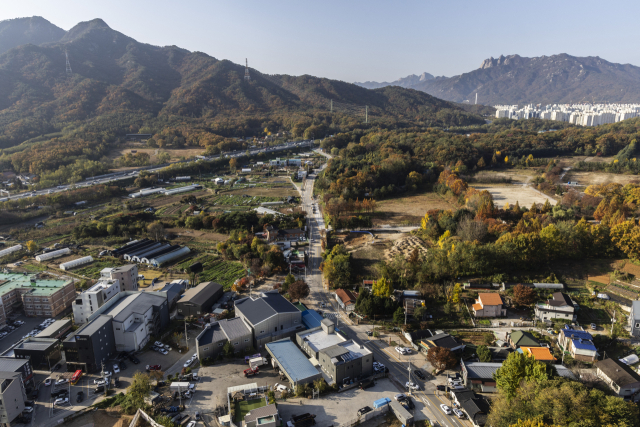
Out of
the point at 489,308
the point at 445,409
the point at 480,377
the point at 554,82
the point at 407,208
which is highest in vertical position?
the point at 554,82

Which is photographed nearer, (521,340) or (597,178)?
(521,340)

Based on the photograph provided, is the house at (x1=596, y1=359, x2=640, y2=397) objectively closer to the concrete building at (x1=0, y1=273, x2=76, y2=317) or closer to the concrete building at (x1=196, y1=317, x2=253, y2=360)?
the concrete building at (x1=196, y1=317, x2=253, y2=360)

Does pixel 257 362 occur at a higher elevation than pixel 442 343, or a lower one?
lower

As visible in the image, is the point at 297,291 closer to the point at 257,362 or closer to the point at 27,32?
the point at 257,362

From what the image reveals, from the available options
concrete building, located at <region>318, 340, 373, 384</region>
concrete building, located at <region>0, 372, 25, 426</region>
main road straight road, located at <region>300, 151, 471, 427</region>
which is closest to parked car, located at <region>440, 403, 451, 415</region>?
main road straight road, located at <region>300, 151, 471, 427</region>

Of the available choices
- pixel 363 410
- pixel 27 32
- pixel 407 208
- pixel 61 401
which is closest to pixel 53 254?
pixel 61 401

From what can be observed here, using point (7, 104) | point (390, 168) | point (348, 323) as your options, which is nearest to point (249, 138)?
point (390, 168)
